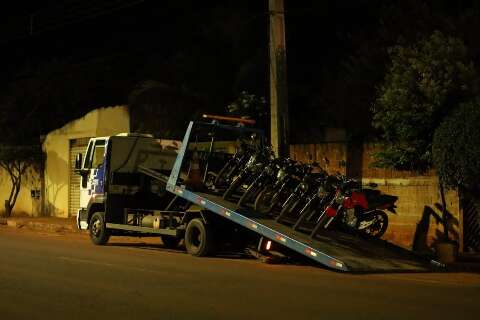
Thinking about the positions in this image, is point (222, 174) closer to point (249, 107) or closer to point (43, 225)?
point (249, 107)

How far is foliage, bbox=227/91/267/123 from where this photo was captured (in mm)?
22812

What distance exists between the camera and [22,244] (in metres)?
17.8

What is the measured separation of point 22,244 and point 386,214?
326 inches

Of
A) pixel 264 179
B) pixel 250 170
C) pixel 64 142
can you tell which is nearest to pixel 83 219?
pixel 250 170

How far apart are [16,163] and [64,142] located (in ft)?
8.84

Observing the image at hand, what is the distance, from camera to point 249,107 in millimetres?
23016

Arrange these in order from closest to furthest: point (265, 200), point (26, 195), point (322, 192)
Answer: point (322, 192) → point (265, 200) → point (26, 195)

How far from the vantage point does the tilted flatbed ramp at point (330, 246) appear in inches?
508

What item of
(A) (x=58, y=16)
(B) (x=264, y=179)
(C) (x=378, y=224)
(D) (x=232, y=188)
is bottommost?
(C) (x=378, y=224)

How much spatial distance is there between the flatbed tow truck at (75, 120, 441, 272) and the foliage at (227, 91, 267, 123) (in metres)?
2.24

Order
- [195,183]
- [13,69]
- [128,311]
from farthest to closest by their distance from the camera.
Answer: [13,69] → [195,183] → [128,311]

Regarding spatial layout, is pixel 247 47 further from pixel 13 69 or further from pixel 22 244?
pixel 13 69

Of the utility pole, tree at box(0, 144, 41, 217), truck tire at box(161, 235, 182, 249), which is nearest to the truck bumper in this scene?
truck tire at box(161, 235, 182, 249)

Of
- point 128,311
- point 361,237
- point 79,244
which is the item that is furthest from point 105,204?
point 128,311
